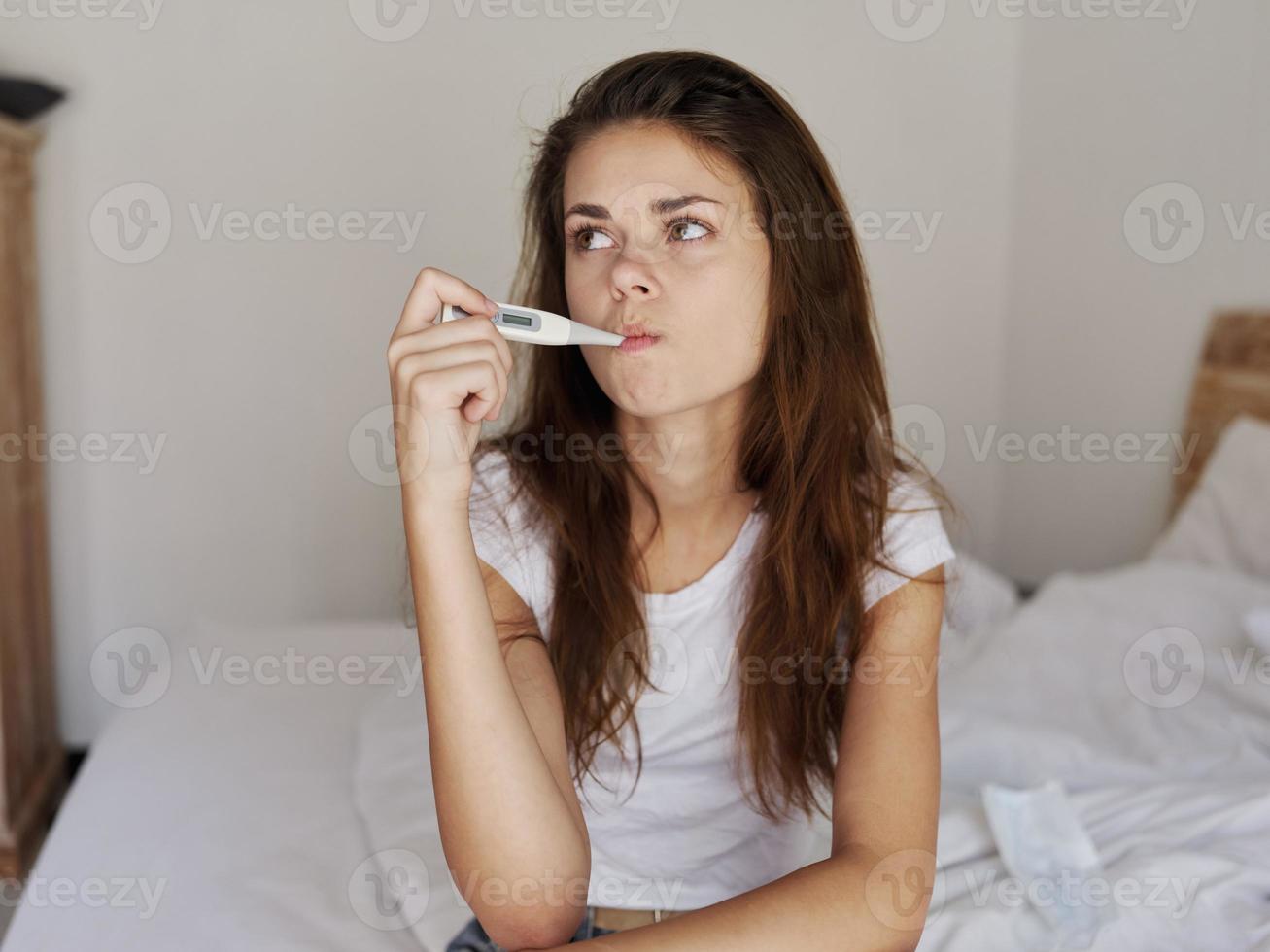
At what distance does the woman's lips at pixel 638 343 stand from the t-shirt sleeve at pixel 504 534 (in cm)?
23

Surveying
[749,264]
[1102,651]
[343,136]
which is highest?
[343,136]

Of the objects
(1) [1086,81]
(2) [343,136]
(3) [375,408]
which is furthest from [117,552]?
(1) [1086,81]

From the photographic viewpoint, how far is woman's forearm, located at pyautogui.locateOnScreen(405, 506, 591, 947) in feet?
2.83

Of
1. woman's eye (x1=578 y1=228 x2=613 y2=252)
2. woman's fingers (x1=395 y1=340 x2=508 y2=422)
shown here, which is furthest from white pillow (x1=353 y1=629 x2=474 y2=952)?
woman's eye (x1=578 y1=228 x2=613 y2=252)

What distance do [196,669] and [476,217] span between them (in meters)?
1.19

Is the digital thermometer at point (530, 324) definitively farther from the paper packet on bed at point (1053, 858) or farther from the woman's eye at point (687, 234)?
the paper packet on bed at point (1053, 858)

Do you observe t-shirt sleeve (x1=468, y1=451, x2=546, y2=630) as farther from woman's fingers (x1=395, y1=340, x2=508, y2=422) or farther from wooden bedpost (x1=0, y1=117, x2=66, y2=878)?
wooden bedpost (x1=0, y1=117, x2=66, y2=878)

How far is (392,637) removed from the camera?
6.48 ft

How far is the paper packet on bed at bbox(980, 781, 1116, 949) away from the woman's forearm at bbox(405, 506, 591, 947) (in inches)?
21.4

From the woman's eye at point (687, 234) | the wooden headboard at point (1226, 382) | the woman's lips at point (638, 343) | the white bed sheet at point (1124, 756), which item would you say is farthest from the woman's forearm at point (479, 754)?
the wooden headboard at point (1226, 382)

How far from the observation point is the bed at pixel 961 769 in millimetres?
1125

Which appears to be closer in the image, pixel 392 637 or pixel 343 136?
pixel 392 637

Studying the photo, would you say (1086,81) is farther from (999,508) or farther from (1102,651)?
(1102,651)

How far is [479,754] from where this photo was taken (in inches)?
33.9
